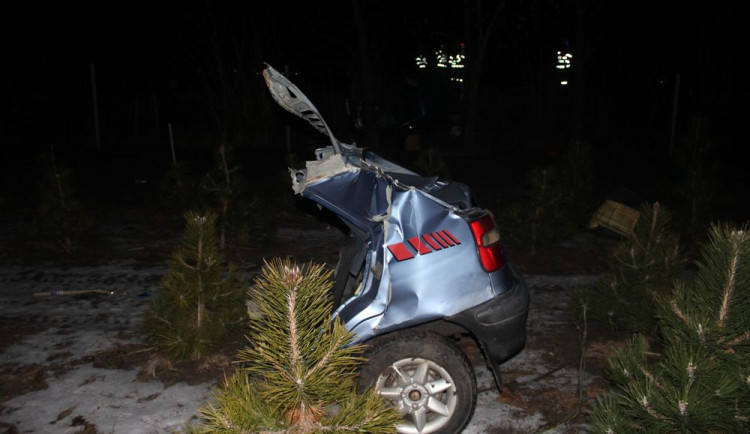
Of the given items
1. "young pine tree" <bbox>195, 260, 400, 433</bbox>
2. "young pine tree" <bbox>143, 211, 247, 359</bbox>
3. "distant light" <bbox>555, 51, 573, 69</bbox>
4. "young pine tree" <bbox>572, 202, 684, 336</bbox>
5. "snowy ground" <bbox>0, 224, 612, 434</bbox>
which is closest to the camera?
"young pine tree" <bbox>195, 260, 400, 433</bbox>

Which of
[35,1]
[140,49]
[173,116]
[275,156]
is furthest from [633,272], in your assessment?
[35,1]

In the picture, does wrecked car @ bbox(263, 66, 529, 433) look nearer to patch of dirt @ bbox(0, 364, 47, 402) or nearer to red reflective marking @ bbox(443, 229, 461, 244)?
red reflective marking @ bbox(443, 229, 461, 244)

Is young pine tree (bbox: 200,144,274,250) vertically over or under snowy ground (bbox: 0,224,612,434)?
over

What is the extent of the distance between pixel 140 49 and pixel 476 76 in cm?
1398

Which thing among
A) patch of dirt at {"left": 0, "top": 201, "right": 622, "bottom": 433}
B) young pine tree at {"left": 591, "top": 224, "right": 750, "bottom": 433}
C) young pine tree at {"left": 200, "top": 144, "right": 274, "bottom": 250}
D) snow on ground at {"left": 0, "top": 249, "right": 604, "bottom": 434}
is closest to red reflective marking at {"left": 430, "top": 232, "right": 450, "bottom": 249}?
patch of dirt at {"left": 0, "top": 201, "right": 622, "bottom": 433}

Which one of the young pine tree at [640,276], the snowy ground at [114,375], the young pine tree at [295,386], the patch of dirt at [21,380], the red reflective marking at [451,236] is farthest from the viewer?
the young pine tree at [640,276]

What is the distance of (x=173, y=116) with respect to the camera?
22.8 metres

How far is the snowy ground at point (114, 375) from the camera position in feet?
14.2

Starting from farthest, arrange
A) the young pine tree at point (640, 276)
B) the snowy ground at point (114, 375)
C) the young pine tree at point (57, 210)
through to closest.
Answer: the young pine tree at point (57, 210), the young pine tree at point (640, 276), the snowy ground at point (114, 375)

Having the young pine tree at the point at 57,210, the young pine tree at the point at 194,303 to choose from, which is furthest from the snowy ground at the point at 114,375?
the young pine tree at the point at 57,210

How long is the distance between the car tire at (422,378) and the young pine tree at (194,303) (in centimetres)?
183

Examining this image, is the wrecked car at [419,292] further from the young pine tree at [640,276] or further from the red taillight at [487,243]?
the young pine tree at [640,276]

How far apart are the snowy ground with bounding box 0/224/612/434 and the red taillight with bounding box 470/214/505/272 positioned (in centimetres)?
114

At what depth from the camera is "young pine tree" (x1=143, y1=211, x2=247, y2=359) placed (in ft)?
16.3
